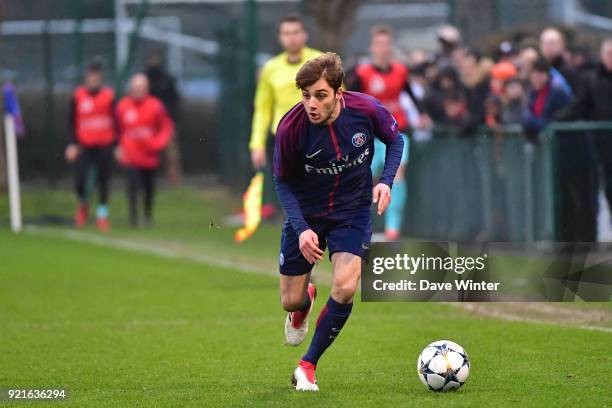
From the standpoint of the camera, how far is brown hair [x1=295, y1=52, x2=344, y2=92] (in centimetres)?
734

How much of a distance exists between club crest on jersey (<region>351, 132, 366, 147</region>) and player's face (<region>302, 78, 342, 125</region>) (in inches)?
10.1

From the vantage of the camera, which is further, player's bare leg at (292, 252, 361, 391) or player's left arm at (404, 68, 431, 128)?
player's left arm at (404, 68, 431, 128)

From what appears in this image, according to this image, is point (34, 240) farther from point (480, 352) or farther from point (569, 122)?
point (480, 352)

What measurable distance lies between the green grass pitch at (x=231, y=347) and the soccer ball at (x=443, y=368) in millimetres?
76

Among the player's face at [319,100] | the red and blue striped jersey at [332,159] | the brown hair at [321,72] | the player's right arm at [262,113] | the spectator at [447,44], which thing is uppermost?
the spectator at [447,44]

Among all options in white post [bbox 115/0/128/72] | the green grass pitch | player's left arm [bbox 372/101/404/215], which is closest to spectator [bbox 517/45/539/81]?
the green grass pitch

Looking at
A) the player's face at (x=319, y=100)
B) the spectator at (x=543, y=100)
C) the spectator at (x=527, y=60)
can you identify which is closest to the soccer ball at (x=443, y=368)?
the player's face at (x=319, y=100)

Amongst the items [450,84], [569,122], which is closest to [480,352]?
[569,122]

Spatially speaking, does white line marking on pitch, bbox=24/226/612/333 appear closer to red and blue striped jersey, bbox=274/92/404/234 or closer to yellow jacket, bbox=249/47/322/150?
yellow jacket, bbox=249/47/322/150

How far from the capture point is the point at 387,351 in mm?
9039

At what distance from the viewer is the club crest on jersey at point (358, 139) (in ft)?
25.1

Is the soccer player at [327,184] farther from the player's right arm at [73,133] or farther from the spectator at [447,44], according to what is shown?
the player's right arm at [73,133]

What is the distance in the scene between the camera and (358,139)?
7.68 metres

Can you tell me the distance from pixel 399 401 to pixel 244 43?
569 inches
